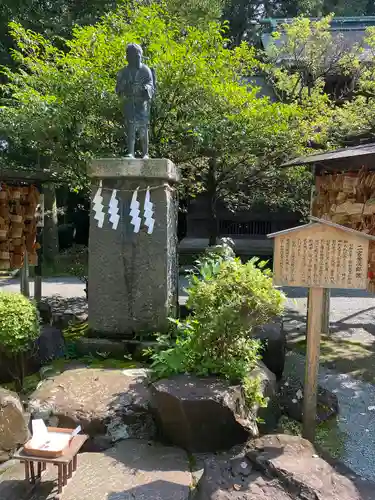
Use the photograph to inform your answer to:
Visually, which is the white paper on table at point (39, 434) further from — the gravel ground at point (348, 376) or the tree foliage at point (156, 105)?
the tree foliage at point (156, 105)

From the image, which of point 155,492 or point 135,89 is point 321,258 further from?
point 135,89

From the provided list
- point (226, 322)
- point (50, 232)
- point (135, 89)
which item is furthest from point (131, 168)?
point (50, 232)

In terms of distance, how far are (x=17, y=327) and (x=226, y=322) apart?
Answer: 7.41 feet

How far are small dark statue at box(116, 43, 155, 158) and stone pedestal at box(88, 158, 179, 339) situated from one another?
366 millimetres

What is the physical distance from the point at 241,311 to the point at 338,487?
1.51m

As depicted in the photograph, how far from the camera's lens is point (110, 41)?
752 cm

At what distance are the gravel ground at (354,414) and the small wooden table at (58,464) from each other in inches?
92.5

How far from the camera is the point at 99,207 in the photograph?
17.2ft

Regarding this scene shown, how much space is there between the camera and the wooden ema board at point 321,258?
3.68 meters

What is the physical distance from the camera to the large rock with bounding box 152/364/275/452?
138 inches

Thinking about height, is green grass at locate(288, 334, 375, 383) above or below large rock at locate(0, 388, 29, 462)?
below

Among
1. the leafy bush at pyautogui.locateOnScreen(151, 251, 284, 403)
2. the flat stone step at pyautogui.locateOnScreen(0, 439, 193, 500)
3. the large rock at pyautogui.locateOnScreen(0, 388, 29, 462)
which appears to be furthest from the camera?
the leafy bush at pyautogui.locateOnScreen(151, 251, 284, 403)

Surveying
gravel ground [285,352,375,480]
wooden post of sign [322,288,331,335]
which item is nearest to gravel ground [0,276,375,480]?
gravel ground [285,352,375,480]

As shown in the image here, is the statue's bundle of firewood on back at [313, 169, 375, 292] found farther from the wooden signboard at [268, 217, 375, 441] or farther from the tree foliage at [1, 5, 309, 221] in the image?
the tree foliage at [1, 5, 309, 221]
